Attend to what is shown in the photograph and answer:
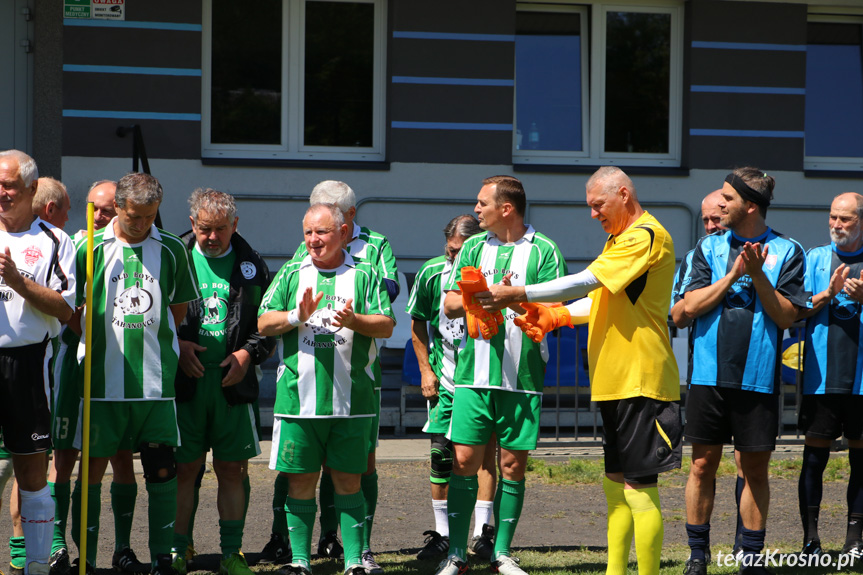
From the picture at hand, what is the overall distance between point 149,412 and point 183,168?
5467 millimetres

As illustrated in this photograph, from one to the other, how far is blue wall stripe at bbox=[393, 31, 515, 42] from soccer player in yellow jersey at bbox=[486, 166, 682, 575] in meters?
5.83

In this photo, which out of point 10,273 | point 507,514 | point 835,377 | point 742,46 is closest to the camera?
point 10,273

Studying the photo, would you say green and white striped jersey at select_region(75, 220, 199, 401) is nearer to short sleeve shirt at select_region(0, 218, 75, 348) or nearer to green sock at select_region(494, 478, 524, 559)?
short sleeve shirt at select_region(0, 218, 75, 348)

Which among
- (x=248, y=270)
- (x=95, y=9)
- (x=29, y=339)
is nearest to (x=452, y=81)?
(x=95, y=9)

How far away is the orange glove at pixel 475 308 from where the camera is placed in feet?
15.1

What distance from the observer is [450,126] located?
33.8ft

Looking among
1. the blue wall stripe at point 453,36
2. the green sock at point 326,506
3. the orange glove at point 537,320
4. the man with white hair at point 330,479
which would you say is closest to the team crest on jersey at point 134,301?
the man with white hair at point 330,479

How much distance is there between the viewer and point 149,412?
192 inches

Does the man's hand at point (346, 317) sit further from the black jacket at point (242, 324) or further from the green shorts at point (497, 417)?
the green shorts at point (497, 417)

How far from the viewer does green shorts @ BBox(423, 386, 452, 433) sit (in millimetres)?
5988

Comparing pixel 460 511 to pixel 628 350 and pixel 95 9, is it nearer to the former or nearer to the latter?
pixel 628 350

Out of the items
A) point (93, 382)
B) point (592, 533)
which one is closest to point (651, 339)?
point (592, 533)

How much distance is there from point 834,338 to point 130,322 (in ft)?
12.8

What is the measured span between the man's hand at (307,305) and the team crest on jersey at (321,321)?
19 cm
